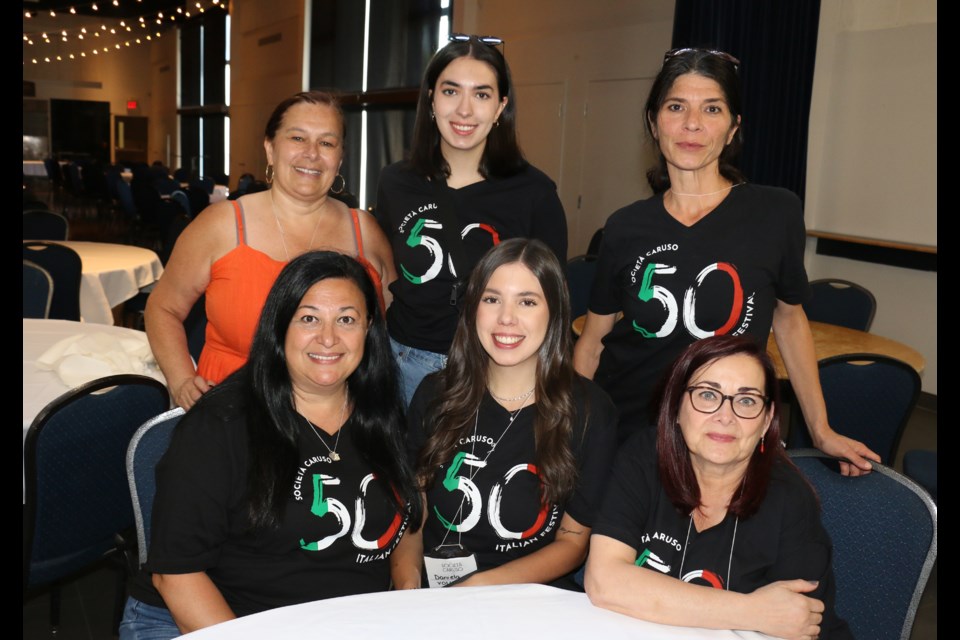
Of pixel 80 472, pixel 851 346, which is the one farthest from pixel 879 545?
pixel 851 346

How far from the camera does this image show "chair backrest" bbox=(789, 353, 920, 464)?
2.87 m

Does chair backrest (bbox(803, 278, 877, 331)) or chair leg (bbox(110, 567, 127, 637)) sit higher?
chair backrest (bbox(803, 278, 877, 331))

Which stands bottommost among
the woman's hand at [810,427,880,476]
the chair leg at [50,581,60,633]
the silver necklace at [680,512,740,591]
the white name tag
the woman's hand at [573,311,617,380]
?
the chair leg at [50,581,60,633]

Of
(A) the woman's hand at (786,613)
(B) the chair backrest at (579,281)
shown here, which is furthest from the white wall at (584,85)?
(A) the woman's hand at (786,613)

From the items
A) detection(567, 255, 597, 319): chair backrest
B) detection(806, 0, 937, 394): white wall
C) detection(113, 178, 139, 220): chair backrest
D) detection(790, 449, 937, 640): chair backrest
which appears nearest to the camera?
detection(790, 449, 937, 640): chair backrest

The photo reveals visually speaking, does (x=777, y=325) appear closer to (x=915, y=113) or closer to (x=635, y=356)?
(x=635, y=356)

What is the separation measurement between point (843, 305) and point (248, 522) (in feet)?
12.2

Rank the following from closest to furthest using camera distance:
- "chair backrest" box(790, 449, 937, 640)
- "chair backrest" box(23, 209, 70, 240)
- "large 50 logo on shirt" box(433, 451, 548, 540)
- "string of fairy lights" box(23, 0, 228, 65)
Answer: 1. "chair backrest" box(790, 449, 937, 640)
2. "large 50 logo on shirt" box(433, 451, 548, 540)
3. "chair backrest" box(23, 209, 70, 240)
4. "string of fairy lights" box(23, 0, 228, 65)

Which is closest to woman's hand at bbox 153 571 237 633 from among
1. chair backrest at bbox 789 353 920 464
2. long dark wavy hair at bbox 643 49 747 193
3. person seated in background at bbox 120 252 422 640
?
person seated in background at bbox 120 252 422 640

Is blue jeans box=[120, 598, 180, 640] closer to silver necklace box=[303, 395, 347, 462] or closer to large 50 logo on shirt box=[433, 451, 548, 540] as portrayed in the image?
silver necklace box=[303, 395, 347, 462]

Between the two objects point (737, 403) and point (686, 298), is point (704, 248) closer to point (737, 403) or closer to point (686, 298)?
point (686, 298)

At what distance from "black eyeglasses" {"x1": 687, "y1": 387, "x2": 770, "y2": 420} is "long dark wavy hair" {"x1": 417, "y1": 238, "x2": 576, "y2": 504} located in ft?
1.33

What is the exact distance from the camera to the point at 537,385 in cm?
197

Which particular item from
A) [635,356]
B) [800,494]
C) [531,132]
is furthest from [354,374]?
[531,132]
